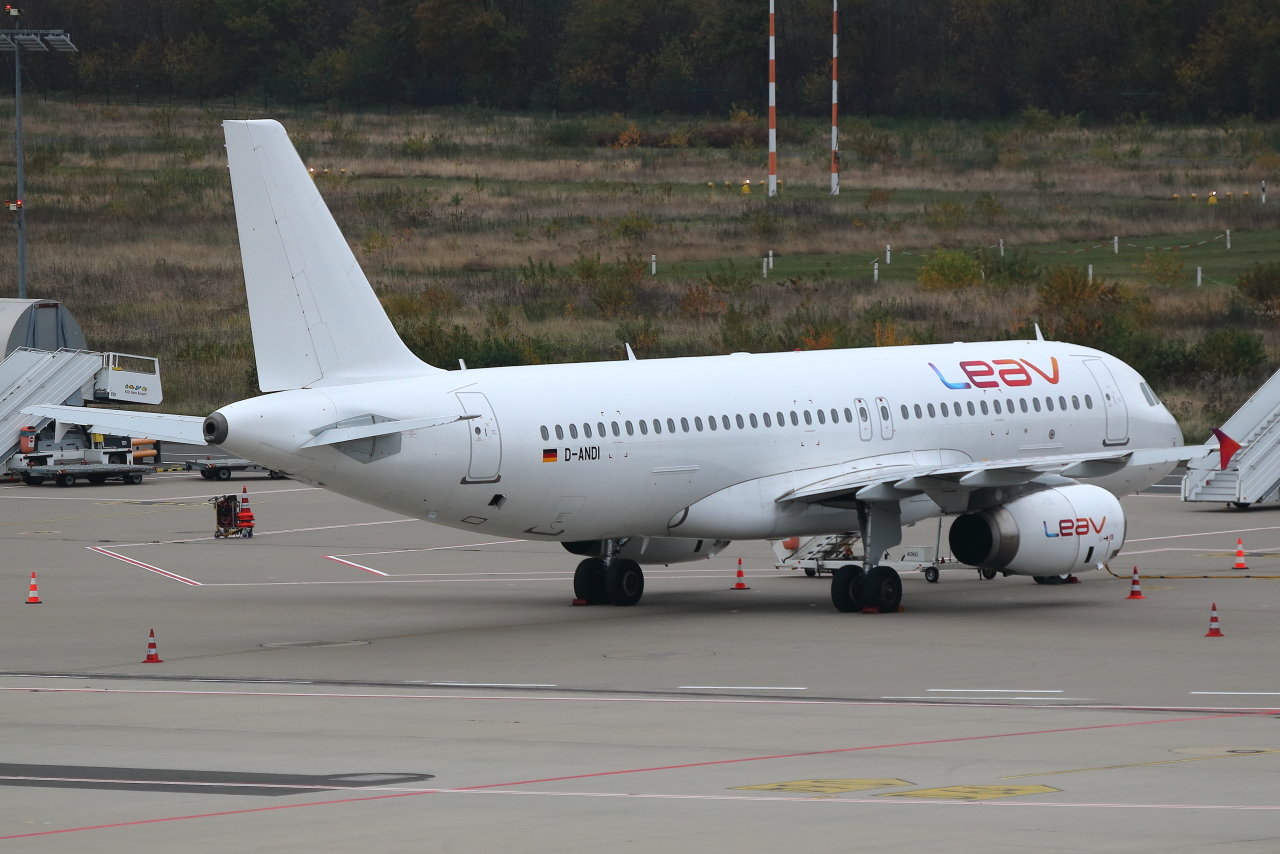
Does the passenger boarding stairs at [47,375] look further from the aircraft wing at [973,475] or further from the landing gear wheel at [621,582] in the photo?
the aircraft wing at [973,475]

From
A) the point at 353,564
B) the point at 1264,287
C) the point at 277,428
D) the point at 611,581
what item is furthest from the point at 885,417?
the point at 1264,287

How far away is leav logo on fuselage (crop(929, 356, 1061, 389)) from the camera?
3559 cm

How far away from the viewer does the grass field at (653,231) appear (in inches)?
2963

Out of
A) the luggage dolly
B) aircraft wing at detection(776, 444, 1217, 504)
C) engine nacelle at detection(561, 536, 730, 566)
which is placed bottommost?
engine nacelle at detection(561, 536, 730, 566)

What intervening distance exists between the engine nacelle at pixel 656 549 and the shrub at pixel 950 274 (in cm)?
4996

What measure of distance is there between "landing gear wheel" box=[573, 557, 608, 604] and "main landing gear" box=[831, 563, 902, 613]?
416 centimetres

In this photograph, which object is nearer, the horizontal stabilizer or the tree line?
the horizontal stabilizer

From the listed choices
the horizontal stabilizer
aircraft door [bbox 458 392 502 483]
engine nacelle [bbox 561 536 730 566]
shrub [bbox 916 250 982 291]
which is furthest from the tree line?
the horizontal stabilizer

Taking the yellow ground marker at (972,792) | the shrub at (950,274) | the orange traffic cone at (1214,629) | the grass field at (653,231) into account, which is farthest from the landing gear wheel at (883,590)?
the shrub at (950,274)

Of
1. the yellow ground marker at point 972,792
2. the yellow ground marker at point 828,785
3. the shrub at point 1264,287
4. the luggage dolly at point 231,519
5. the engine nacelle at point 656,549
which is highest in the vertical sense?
the shrub at point 1264,287

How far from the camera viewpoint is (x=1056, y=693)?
23.4m

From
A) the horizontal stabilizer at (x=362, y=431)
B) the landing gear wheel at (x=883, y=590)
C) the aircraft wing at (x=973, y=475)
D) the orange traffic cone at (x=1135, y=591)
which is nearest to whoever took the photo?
the horizontal stabilizer at (x=362, y=431)

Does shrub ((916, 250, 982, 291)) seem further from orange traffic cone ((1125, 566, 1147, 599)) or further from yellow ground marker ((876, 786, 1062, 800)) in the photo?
yellow ground marker ((876, 786, 1062, 800))

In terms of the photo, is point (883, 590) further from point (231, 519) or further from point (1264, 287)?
point (1264, 287)
